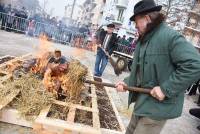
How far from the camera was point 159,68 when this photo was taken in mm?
3225

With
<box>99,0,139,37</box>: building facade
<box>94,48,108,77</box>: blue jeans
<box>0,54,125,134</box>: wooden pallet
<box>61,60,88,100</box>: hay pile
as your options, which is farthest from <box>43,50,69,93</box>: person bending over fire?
<box>99,0,139,37</box>: building facade

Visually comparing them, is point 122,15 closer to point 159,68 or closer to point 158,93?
point 159,68

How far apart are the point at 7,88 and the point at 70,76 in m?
1.12

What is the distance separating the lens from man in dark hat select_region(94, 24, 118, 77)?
34.5 feet

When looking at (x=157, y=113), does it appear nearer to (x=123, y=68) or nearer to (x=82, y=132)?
(x=82, y=132)

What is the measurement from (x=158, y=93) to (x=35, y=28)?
16505 mm

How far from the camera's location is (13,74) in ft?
20.0

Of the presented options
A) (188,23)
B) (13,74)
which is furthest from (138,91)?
(188,23)

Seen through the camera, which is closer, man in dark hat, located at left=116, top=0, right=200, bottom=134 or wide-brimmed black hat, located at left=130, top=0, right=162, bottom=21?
man in dark hat, located at left=116, top=0, right=200, bottom=134

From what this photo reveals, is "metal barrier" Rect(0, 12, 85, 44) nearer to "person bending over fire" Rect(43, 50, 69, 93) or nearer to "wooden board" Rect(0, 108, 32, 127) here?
"person bending over fire" Rect(43, 50, 69, 93)

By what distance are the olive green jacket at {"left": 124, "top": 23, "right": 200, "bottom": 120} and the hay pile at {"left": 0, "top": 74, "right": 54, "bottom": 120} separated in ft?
6.57

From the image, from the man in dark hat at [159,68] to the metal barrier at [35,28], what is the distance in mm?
15511

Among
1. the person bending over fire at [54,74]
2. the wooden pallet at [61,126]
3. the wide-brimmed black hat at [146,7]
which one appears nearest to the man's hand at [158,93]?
the wide-brimmed black hat at [146,7]

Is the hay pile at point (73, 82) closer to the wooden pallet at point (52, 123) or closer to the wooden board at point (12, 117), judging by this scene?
the wooden pallet at point (52, 123)
